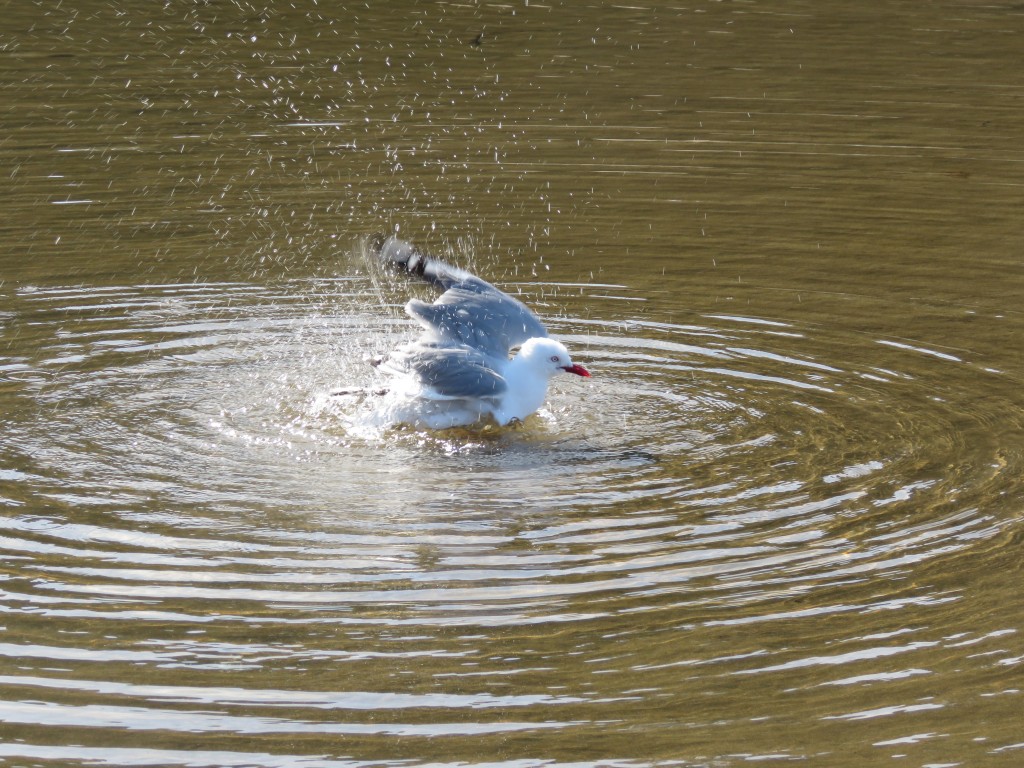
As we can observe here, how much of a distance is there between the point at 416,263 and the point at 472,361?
1.09 m

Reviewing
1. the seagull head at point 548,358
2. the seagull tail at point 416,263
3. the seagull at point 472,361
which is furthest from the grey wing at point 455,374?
the seagull tail at point 416,263

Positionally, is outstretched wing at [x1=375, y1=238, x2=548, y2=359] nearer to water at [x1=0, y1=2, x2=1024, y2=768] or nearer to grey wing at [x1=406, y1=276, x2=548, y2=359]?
grey wing at [x1=406, y1=276, x2=548, y2=359]

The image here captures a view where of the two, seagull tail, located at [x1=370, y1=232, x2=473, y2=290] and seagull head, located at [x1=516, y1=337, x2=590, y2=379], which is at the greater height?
seagull tail, located at [x1=370, y1=232, x2=473, y2=290]

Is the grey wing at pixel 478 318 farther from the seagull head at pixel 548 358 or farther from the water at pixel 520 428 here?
the water at pixel 520 428

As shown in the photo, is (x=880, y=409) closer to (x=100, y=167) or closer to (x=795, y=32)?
(x=100, y=167)

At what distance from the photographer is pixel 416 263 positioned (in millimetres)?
8391

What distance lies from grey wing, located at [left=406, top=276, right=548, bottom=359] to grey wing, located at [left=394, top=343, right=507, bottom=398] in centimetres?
32

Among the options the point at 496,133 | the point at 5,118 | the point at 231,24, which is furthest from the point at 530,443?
the point at 231,24

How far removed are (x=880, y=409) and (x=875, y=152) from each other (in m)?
6.11

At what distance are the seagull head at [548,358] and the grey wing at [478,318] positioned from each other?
9.9 inches

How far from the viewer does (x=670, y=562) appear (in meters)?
5.96

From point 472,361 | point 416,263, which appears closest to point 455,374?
point 472,361

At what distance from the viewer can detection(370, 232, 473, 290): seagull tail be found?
8.31 m

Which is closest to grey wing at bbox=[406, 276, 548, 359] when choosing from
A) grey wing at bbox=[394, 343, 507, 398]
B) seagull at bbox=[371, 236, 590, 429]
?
seagull at bbox=[371, 236, 590, 429]
